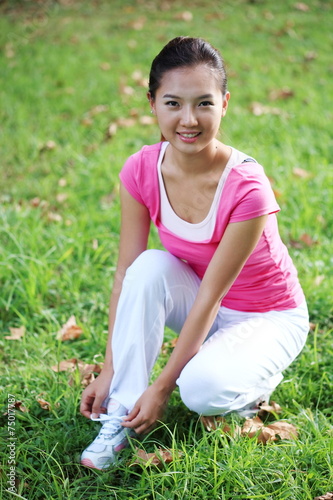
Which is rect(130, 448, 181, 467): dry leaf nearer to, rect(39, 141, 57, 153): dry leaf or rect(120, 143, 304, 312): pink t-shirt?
rect(120, 143, 304, 312): pink t-shirt

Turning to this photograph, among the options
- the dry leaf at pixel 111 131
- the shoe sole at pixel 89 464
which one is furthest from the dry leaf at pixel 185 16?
the shoe sole at pixel 89 464

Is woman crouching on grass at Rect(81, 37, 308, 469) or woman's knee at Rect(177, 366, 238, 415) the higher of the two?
woman crouching on grass at Rect(81, 37, 308, 469)

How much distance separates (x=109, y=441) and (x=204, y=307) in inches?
18.8

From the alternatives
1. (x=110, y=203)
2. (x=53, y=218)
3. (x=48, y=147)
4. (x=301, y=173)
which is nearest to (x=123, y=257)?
(x=53, y=218)

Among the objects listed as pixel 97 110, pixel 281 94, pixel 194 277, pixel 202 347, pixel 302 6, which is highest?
pixel 302 6

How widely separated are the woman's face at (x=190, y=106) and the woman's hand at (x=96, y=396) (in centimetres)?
73

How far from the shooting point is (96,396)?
1.84 m

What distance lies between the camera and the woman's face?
1624 millimetres

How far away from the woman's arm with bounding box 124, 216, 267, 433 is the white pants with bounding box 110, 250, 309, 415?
Result: 4 cm

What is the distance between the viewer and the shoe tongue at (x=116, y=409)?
1.79 m

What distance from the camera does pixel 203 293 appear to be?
5.58 ft

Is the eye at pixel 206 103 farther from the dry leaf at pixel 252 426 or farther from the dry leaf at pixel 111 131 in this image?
the dry leaf at pixel 111 131

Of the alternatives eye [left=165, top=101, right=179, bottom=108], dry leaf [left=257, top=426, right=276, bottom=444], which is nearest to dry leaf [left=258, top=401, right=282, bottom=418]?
dry leaf [left=257, top=426, right=276, bottom=444]

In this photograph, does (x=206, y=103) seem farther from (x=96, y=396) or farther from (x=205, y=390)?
(x=96, y=396)
